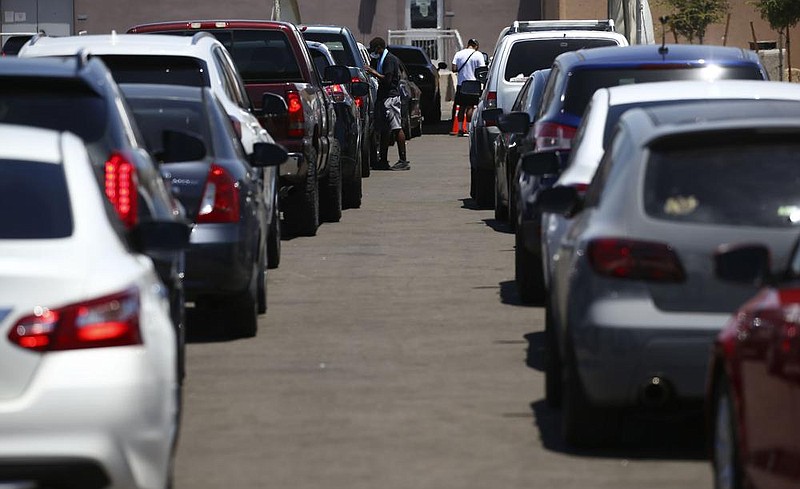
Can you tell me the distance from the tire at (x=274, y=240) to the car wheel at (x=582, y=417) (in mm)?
6640

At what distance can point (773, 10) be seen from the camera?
2104 inches

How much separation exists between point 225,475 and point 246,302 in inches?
153

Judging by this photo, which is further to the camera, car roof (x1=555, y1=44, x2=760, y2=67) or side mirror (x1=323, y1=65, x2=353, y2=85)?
side mirror (x1=323, y1=65, x2=353, y2=85)

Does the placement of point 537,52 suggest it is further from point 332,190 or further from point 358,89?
point 358,89

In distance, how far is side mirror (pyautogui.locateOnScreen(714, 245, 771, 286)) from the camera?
20.7 ft

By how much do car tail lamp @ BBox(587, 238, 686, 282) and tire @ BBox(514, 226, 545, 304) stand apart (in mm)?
5211

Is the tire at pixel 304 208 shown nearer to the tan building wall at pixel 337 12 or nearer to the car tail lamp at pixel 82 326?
the car tail lamp at pixel 82 326

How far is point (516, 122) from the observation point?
15.6m

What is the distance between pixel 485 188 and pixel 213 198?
10534 millimetres

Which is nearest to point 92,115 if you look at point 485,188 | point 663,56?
point 663,56

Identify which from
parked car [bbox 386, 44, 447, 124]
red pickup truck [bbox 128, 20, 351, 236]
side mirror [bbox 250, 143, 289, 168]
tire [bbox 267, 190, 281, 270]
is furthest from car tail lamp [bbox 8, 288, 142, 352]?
parked car [bbox 386, 44, 447, 124]

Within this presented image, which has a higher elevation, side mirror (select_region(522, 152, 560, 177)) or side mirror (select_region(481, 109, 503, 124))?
side mirror (select_region(522, 152, 560, 177))

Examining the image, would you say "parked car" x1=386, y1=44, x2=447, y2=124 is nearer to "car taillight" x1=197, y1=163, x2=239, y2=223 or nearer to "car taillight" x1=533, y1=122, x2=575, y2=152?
"car taillight" x1=533, y1=122, x2=575, y2=152

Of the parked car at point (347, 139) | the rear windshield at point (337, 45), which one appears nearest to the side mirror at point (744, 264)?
the parked car at point (347, 139)
